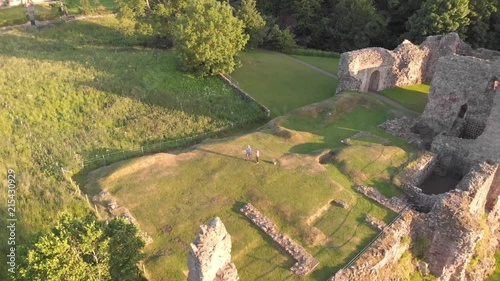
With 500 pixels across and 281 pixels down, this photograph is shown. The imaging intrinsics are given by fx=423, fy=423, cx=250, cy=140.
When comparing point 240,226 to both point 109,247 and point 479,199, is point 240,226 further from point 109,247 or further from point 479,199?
point 479,199

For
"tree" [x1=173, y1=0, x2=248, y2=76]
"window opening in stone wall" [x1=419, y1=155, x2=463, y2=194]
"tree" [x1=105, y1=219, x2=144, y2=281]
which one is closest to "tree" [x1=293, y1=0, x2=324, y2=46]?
"tree" [x1=173, y1=0, x2=248, y2=76]

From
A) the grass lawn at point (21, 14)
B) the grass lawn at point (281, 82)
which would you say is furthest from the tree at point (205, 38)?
the grass lawn at point (21, 14)

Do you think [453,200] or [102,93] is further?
[102,93]

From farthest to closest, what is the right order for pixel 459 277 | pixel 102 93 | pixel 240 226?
pixel 102 93 → pixel 459 277 → pixel 240 226

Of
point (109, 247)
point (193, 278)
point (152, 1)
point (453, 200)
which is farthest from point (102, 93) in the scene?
point (453, 200)

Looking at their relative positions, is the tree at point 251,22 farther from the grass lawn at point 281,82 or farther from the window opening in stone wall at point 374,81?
the window opening in stone wall at point 374,81

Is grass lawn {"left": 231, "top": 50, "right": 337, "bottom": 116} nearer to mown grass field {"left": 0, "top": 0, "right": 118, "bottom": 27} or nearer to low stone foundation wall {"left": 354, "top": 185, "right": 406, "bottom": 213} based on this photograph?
low stone foundation wall {"left": 354, "top": 185, "right": 406, "bottom": 213}
